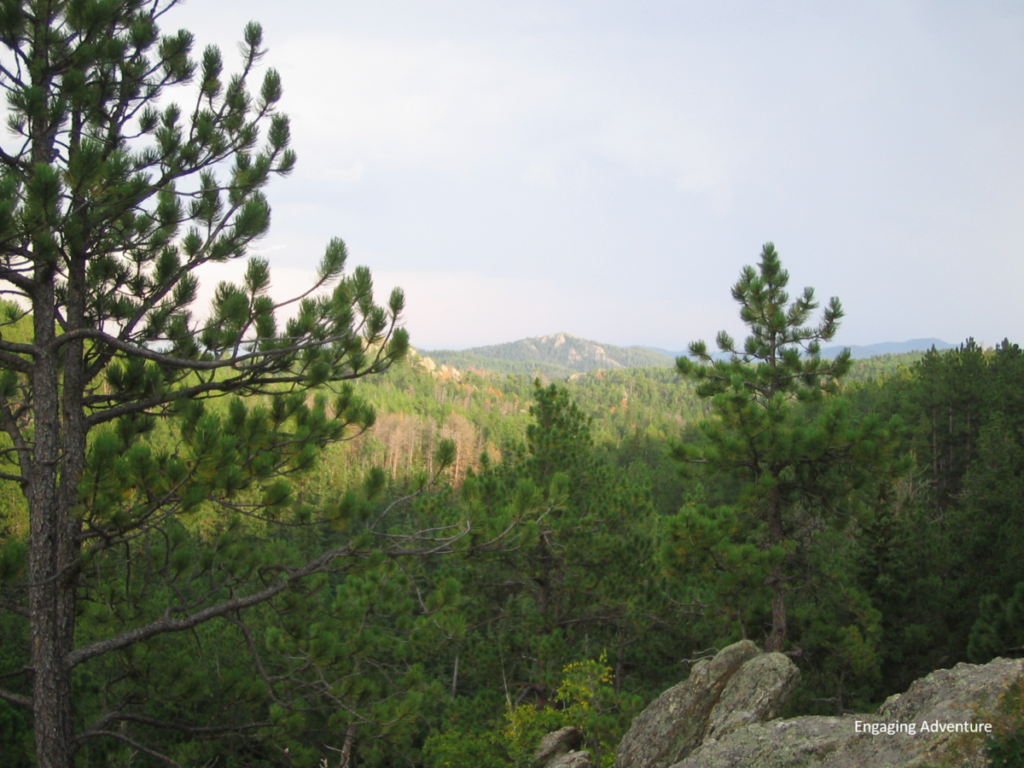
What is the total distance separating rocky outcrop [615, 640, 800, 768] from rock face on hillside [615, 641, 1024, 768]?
1 cm

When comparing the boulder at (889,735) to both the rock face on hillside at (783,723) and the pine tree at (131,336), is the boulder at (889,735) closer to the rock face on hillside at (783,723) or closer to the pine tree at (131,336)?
the rock face on hillside at (783,723)

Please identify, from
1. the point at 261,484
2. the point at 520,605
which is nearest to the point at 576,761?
the point at 520,605

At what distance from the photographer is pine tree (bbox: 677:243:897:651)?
7754 mm

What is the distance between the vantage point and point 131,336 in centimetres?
432

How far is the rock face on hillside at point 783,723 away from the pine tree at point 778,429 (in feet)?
4.99

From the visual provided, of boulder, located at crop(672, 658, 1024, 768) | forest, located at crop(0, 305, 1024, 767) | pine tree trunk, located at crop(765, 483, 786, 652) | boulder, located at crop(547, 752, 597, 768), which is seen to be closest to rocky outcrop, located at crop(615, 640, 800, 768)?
boulder, located at crop(547, 752, 597, 768)

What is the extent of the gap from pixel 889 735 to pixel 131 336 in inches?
238

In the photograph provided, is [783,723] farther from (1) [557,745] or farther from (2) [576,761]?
(1) [557,745]

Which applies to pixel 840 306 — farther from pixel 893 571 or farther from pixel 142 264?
pixel 142 264

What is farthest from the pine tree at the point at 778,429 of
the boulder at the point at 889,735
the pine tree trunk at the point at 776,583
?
the boulder at the point at 889,735

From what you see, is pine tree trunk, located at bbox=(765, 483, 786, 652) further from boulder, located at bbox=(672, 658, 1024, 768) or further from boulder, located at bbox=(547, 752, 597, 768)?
boulder, located at bbox=(672, 658, 1024, 768)

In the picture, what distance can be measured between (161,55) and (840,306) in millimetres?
8561

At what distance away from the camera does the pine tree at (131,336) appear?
11.5ft

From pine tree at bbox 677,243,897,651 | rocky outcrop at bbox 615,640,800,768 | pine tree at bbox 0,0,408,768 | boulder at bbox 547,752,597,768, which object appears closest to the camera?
pine tree at bbox 0,0,408,768
